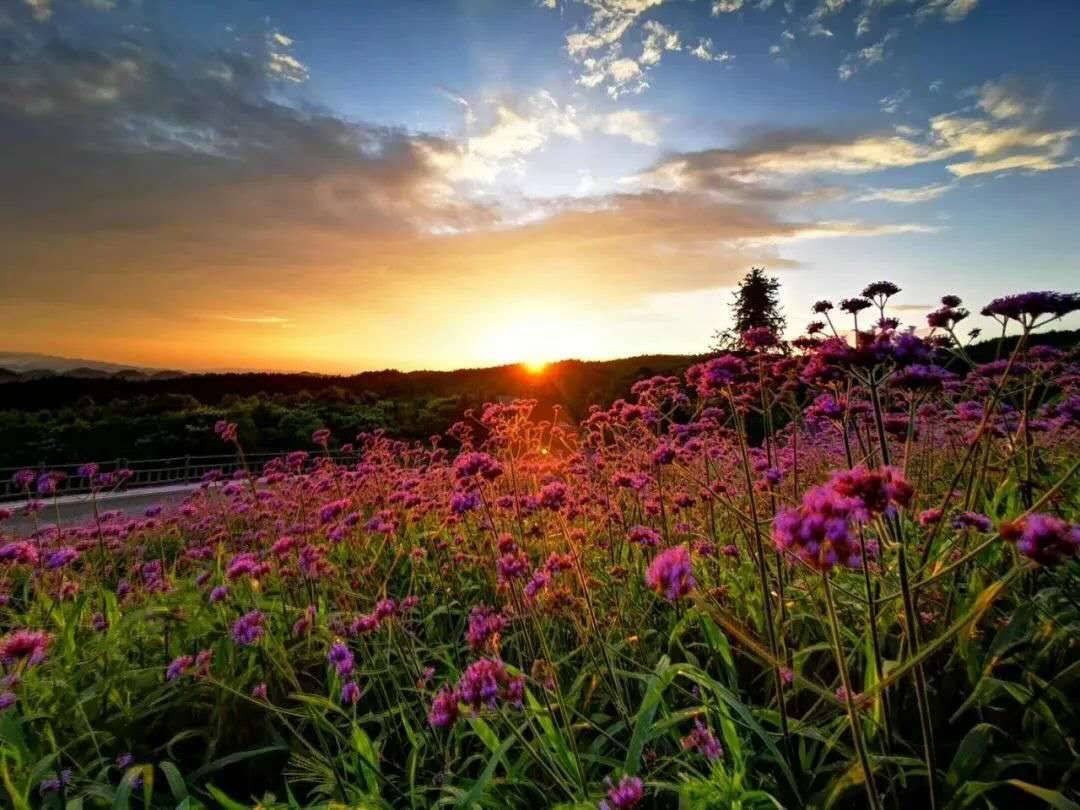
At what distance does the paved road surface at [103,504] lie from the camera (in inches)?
597

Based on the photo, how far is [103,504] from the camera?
19109 mm

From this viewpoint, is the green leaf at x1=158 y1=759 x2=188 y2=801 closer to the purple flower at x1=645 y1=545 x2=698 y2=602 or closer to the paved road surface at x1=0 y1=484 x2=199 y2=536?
the purple flower at x1=645 y1=545 x2=698 y2=602

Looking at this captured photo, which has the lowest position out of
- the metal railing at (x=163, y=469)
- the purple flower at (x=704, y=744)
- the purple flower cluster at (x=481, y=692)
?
the metal railing at (x=163, y=469)

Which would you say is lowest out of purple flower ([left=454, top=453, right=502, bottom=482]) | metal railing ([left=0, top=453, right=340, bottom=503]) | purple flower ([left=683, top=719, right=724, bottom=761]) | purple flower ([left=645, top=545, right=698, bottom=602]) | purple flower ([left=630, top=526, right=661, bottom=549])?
metal railing ([left=0, top=453, right=340, bottom=503])

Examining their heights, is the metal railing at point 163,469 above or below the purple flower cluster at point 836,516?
below

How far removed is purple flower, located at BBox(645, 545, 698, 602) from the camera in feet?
6.15

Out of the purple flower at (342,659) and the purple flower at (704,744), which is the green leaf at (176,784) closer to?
the purple flower at (342,659)

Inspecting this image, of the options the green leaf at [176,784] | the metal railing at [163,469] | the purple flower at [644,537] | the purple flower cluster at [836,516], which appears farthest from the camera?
the metal railing at [163,469]

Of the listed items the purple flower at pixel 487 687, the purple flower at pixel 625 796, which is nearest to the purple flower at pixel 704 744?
the purple flower at pixel 625 796

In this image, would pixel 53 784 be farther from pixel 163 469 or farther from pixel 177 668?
pixel 163 469

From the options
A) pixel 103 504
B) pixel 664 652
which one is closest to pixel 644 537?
pixel 664 652

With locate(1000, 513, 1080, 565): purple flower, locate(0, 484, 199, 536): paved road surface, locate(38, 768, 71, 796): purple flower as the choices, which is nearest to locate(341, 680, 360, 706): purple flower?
locate(38, 768, 71, 796): purple flower

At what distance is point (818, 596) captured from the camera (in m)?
3.22

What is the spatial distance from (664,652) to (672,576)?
6.30ft
